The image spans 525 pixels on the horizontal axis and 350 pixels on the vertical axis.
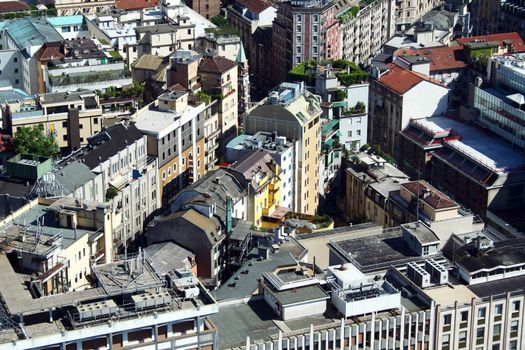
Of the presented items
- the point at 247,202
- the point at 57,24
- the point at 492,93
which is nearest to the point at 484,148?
the point at 492,93

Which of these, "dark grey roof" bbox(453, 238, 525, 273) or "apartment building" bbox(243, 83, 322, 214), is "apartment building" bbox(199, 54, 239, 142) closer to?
"apartment building" bbox(243, 83, 322, 214)

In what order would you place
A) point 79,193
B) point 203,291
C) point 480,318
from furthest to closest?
point 79,193 → point 480,318 → point 203,291

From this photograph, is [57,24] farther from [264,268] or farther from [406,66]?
[264,268]

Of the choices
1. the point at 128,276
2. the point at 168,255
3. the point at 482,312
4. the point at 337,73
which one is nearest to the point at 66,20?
the point at 337,73

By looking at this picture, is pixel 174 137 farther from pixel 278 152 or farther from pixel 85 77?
pixel 85 77

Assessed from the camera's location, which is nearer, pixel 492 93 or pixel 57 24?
pixel 492 93

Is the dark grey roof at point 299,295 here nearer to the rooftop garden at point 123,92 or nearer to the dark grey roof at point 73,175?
the dark grey roof at point 73,175
